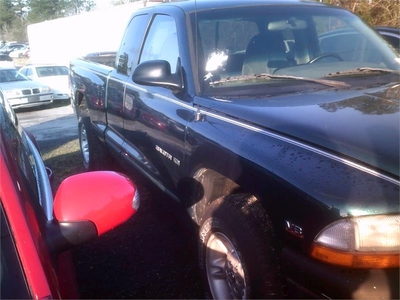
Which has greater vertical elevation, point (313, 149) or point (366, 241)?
point (313, 149)

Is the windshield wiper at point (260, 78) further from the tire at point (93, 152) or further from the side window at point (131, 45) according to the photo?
the tire at point (93, 152)

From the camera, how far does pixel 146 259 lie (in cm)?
405

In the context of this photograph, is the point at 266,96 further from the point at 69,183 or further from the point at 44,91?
the point at 44,91

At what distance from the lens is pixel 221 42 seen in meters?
3.66

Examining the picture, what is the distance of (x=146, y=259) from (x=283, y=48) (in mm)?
1897

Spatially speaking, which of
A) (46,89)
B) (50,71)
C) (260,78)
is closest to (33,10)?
(50,71)

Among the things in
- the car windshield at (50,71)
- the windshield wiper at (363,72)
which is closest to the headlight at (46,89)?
the car windshield at (50,71)

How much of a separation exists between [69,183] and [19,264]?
416 mm

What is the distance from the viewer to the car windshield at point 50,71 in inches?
696

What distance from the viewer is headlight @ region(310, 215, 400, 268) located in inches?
78.6

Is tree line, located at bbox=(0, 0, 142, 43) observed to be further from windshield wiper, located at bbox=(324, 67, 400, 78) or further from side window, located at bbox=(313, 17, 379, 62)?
windshield wiper, located at bbox=(324, 67, 400, 78)

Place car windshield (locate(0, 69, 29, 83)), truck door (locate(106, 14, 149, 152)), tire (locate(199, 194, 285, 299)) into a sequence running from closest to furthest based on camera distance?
tire (locate(199, 194, 285, 299))
truck door (locate(106, 14, 149, 152))
car windshield (locate(0, 69, 29, 83))

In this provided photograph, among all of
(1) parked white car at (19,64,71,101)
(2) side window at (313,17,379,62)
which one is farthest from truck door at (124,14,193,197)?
(1) parked white car at (19,64,71,101)

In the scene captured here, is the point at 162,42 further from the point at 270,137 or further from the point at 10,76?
the point at 10,76
